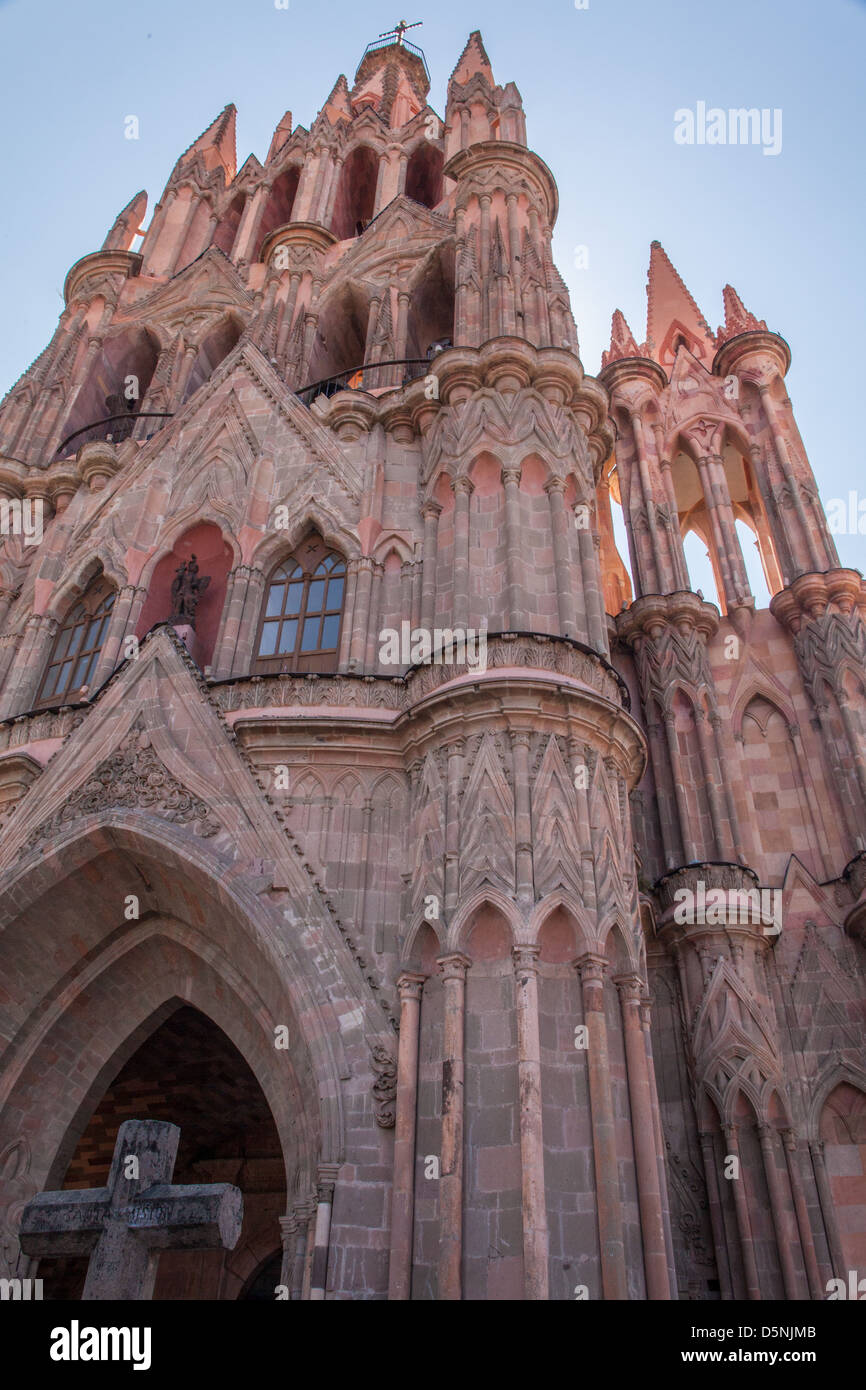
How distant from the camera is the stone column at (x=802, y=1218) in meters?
13.7

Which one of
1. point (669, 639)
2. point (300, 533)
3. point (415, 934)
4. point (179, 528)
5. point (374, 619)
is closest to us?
point (415, 934)

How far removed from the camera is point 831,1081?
51.0ft

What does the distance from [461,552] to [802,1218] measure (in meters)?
10.8

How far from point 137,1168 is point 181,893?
7.17 meters

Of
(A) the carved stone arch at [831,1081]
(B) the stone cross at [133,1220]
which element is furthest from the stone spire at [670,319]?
(B) the stone cross at [133,1220]

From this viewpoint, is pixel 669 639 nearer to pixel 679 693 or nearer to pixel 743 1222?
pixel 679 693

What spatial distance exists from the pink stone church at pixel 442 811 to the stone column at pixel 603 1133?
4 cm

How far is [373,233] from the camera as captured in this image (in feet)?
87.7

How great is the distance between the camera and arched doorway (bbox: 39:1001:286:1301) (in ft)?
57.7

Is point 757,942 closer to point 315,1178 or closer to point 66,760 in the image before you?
point 315,1178

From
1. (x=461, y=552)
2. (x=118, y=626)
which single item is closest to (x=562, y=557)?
(x=461, y=552)

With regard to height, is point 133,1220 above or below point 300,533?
below

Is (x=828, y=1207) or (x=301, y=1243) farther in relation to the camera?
(x=828, y=1207)

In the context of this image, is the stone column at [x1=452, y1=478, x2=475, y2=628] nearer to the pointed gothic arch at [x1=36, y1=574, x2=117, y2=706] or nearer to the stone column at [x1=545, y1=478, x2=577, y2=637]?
the stone column at [x1=545, y1=478, x2=577, y2=637]
